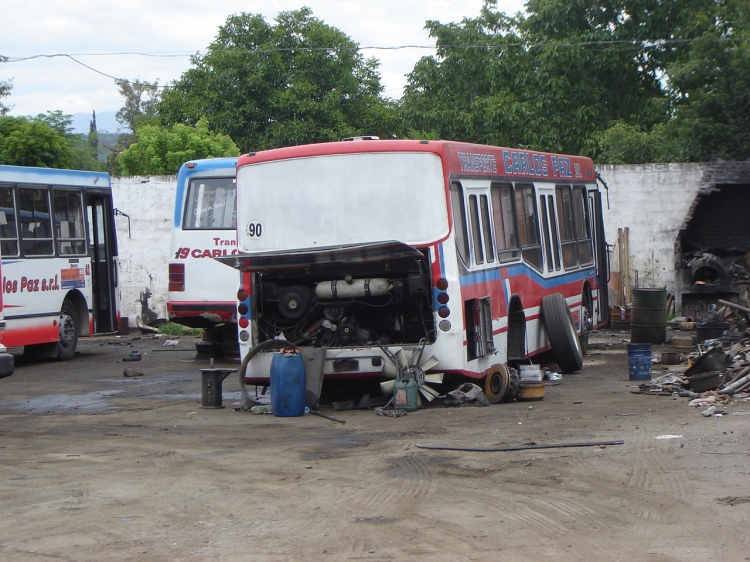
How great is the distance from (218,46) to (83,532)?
41690 millimetres

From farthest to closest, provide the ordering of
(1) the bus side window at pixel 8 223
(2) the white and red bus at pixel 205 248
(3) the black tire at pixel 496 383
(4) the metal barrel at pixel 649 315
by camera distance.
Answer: (4) the metal barrel at pixel 649 315, (1) the bus side window at pixel 8 223, (2) the white and red bus at pixel 205 248, (3) the black tire at pixel 496 383

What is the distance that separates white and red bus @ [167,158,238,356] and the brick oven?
917cm

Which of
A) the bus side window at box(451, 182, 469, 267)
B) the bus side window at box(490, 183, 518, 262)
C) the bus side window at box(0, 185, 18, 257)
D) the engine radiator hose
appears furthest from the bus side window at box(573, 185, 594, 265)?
the bus side window at box(0, 185, 18, 257)

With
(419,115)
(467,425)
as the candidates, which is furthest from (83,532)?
(419,115)

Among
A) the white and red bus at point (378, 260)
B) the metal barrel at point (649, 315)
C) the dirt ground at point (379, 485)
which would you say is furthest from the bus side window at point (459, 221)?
the metal barrel at point (649, 315)

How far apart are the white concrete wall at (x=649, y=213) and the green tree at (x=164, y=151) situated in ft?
40.2

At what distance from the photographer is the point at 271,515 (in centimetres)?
628

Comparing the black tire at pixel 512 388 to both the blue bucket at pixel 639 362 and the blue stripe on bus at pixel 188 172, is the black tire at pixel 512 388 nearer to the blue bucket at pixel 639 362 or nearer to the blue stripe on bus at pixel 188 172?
the blue bucket at pixel 639 362

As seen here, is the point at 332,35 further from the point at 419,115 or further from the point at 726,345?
the point at 726,345

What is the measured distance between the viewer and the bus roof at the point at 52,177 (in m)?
16.0

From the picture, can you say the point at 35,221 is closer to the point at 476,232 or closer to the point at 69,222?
the point at 69,222

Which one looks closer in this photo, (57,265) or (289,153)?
(289,153)

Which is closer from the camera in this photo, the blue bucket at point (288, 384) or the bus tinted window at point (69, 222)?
the blue bucket at point (288, 384)

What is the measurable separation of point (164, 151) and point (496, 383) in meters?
20.0
